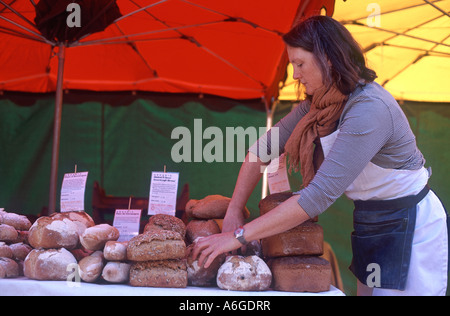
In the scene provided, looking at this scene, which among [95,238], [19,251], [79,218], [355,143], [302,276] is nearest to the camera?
[355,143]

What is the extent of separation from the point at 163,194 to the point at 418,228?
3.25 feet

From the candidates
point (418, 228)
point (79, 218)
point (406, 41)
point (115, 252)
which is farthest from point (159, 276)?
point (406, 41)

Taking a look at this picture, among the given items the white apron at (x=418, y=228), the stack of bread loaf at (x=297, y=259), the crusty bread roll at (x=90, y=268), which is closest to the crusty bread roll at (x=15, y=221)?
the crusty bread roll at (x=90, y=268)

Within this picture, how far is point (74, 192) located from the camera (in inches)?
77.9

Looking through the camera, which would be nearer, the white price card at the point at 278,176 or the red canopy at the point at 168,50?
the white price card at the point at 278,176

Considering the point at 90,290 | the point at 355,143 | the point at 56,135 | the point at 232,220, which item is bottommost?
the point at 90,290

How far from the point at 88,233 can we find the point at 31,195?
3.48 m

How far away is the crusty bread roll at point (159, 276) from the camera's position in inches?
59.9

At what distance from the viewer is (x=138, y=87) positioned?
189 inches

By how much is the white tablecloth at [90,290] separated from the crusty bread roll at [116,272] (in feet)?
0.10

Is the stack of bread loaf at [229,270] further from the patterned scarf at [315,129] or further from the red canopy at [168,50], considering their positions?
the red canopy at [168,50]

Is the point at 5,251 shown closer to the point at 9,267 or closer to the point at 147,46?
the point at 9,267

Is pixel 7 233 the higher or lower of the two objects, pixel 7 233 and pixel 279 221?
the lower

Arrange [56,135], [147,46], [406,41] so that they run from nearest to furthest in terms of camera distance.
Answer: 1. [56,135]
2. [406,41]
3. [147,46]
